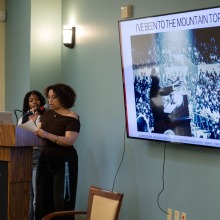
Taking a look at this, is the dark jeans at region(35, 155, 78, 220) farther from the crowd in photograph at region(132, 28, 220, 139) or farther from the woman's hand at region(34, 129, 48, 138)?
the crowd in photograph at region(132, 28, 220, 139)

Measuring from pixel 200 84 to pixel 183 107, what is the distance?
8.7 inches

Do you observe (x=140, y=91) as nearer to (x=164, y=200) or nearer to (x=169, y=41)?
(x=169, y=41)

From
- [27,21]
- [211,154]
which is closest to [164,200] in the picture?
[211,154]

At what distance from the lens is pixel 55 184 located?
4.13 m

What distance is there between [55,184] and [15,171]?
600mm

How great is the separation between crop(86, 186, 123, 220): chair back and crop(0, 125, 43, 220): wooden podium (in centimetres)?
48

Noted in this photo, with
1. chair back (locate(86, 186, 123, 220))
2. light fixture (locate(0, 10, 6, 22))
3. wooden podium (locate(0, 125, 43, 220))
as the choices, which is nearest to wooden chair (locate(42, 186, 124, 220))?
chair back (locate(86, 186, 123, 220))

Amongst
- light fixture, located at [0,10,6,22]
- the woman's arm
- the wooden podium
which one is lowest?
the wooden podium

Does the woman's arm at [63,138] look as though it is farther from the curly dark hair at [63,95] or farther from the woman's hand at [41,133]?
the curly dark hair at [63,95]

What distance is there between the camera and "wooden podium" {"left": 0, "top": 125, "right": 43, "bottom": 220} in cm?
358

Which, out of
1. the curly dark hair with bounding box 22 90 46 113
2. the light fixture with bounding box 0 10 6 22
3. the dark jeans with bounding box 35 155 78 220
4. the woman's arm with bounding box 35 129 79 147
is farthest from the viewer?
the light fixture with bounding box 0 10 6 22

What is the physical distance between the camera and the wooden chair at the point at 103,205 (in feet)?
10.9

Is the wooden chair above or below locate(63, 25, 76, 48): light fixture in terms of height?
below

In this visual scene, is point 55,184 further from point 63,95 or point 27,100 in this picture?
point 27,100
